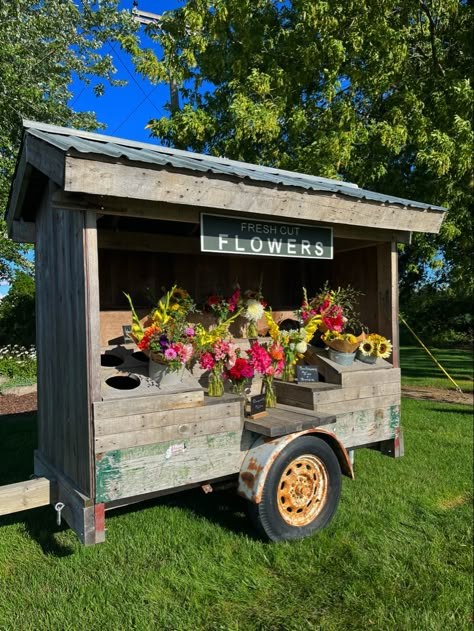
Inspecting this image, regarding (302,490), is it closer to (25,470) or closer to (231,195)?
(231,195)

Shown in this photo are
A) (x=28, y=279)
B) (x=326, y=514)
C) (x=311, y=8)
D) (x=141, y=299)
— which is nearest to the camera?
(x=326, y=514)

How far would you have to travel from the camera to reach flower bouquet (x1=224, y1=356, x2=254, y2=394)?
11.9ft

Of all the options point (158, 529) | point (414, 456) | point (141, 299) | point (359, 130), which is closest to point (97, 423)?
point (158, 529)

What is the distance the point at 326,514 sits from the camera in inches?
141

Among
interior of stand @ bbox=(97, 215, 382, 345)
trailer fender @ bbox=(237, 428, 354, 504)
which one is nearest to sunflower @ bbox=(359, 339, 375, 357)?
interior of stand @ bbox=(97, 215, 382, 345)

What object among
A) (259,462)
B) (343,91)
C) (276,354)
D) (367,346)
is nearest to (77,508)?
(259,462)

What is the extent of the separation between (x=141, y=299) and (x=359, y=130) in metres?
4.07

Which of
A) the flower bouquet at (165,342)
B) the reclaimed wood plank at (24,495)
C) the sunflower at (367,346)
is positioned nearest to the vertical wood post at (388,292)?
the sunflower at (367,346)

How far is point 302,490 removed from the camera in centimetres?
350

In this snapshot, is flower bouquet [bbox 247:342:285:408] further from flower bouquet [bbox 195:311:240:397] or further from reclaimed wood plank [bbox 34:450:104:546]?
reclaimed wood plank [bbox 34:450:104:546]

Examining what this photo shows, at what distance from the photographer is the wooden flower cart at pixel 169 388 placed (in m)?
2.80

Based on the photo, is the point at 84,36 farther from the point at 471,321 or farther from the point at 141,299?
the point at 471,321

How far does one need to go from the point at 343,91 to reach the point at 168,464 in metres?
6.52

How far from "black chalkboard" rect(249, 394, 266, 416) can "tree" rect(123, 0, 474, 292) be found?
A: 13.0 ft
